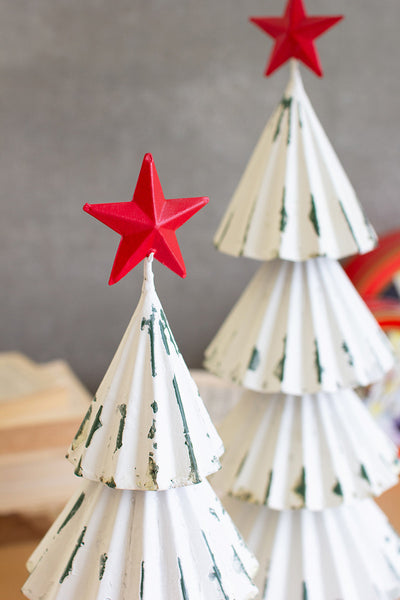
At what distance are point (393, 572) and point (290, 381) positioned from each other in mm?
171

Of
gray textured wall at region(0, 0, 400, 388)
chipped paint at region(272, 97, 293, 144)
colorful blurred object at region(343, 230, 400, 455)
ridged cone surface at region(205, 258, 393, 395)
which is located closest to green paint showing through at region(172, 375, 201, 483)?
ridged cone surface at region(205, 258, 393, 395)

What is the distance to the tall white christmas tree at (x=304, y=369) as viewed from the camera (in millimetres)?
495

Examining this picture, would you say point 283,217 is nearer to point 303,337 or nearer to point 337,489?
point 303,337

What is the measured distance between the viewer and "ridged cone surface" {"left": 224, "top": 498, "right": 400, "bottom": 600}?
49 centimetres

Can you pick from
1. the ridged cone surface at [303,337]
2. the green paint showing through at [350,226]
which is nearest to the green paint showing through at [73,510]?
the ridged cone surface at [303,337]

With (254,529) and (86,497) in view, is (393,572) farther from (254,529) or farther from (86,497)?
(86,497)

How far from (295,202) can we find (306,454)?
0.64 ft

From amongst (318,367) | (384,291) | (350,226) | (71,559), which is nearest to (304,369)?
(318,367)

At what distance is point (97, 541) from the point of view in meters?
0.37

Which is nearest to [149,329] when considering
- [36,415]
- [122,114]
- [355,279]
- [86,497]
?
[86,497]

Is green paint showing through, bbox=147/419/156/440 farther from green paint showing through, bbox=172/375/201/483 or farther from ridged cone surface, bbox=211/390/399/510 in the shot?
ridged cone surface, bbox=211/390/399/510

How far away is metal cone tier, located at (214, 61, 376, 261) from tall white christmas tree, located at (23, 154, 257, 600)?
138mm

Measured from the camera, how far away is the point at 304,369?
1.64 feet

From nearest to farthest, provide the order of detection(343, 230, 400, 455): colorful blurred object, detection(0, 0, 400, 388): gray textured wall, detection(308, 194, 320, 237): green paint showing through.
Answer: detection(308, 194, 320, 237): green paint showing through
detection(343, 230, 400, 455): colorful blurred object
detection(0, 0, 400, 388): gray textured wall
